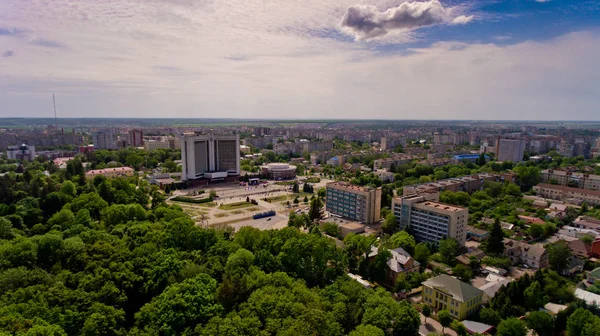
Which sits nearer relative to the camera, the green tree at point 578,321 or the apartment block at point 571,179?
the green tree at point 578,321

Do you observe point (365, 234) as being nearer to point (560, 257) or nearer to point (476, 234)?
point (476, 234)

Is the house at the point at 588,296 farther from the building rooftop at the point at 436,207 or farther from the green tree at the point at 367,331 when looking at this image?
the green tree at the point at 367,331

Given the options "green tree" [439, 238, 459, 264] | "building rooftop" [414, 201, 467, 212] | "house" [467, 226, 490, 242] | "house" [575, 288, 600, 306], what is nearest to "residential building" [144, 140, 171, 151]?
"building rooftop" [414, 201, 467, 212]

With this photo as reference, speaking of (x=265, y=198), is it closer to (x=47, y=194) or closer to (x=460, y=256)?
(x=47, y=194)

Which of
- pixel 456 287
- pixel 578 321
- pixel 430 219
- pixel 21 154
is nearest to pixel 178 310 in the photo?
pixel 456 287

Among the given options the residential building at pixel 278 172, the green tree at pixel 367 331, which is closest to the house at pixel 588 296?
the green tree at pixel 367 331
